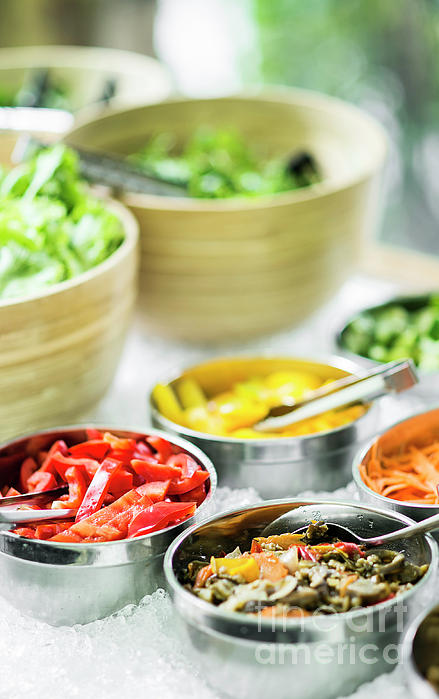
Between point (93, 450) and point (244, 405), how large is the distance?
1.16 feet

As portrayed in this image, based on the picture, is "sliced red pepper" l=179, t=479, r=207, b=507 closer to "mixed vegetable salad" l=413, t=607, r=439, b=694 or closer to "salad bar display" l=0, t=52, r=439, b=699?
"salad bar display" l=0, t=52, r=439, b=699

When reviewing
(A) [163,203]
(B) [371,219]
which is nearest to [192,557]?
(A) [163,203]

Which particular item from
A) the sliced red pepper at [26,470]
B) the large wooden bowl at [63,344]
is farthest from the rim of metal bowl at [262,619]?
the large wooden bowl at [63,344]

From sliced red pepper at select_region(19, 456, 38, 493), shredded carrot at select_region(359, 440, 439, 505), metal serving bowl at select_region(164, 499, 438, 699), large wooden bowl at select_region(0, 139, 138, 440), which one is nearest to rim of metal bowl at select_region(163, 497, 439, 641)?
metal serving bowl at select_region(164, 499, 438, 699)

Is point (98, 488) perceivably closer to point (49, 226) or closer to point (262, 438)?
point (262, 438)

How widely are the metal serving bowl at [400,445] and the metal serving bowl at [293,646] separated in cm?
14

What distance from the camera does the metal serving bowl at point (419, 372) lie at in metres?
1.76

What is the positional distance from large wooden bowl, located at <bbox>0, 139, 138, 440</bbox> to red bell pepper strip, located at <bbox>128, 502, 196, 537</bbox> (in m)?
0.41

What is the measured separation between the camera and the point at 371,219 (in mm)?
2182

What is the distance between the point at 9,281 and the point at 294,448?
613 mm

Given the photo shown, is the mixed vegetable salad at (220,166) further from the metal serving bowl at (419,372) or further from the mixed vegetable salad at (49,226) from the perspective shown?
the metal serving bowl at (419,372)

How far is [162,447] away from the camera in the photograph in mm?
1446

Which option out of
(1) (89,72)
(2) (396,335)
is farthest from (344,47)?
(2) (396,335)

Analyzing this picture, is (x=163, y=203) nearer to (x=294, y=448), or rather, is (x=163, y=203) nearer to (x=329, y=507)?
(x=294, y=448)
